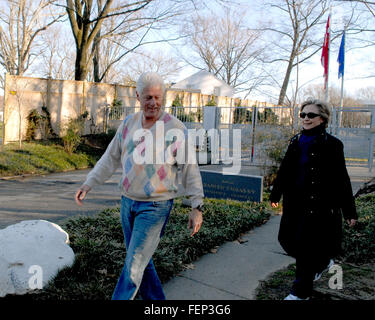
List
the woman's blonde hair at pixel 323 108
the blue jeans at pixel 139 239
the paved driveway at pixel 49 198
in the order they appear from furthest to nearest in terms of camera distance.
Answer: the paved driveway at pixel 49 198, the woman's blonde hair at pixel 323 108, the blue jeans at pixel 139 239

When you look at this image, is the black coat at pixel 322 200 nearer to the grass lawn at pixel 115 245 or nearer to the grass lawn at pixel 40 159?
the grass lawn at pixel 115 245

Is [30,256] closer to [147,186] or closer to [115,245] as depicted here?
[115,245]

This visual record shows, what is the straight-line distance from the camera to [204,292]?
3.47 m

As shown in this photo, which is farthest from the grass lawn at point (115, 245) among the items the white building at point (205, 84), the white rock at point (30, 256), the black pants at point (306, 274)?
the white building at point (205, 84)

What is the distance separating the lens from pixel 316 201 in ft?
10.4

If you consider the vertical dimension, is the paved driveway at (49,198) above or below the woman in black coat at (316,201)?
below

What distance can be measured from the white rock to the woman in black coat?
2162 mm

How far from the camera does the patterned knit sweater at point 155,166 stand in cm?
263

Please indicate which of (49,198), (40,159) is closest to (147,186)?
(49,198)

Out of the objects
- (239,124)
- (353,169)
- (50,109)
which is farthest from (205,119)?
(50,109)

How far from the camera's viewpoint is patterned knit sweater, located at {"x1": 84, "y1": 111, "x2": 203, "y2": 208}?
263 cm

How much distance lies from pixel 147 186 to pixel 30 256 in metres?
1.62

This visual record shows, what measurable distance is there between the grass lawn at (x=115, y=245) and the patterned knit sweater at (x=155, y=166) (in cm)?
119

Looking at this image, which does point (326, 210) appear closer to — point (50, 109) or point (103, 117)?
point (50, 109)
